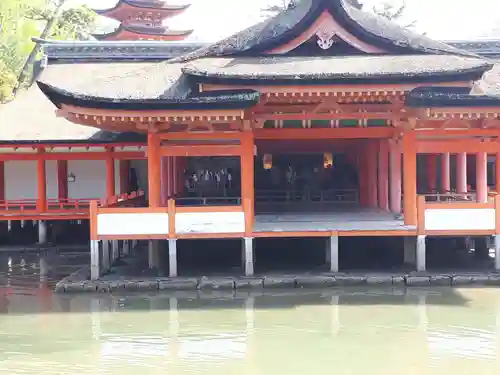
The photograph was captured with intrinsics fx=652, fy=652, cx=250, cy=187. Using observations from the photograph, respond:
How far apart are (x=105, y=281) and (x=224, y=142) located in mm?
3688

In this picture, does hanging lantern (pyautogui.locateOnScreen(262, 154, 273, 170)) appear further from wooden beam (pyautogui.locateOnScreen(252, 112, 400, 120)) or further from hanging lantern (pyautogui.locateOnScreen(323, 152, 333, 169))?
wooden beam (pyautogui.locateOnScreen(252, 112, 400, 120))

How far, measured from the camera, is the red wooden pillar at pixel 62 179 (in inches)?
749

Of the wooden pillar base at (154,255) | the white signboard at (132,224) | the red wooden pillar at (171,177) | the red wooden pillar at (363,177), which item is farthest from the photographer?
the red wooden pillar at (363,177)

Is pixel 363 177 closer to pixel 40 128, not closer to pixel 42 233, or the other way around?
pixel 40 128

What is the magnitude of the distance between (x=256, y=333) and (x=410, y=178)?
16.9 ft

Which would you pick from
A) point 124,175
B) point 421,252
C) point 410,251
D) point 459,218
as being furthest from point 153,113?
point 124,175

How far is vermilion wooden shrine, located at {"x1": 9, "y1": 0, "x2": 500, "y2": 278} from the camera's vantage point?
12.0 metres

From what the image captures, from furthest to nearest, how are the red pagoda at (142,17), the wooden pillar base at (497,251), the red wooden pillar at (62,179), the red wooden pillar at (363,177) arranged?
the red pagoda at (142,17) < the red wooden pillar at (62,179) < the red wooden pillar at (363,177) < the wooden pillar base at (497,251)

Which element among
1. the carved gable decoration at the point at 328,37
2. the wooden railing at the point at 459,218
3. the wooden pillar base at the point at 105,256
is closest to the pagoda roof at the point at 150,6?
the carved gable decoration at the point at 328,37

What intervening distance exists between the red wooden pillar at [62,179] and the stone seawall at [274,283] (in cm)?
704

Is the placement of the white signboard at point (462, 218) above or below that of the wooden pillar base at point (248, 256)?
above

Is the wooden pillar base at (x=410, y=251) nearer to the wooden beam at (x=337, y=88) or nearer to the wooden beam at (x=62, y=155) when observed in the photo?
the wooden beam at (x=337, y=88)

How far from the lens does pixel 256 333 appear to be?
9.63m

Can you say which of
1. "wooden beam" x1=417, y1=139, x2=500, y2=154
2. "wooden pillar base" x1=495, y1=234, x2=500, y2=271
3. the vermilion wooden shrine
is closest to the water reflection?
"wooden pillar base" x1=495, y1=234, x2=500, y2=271
